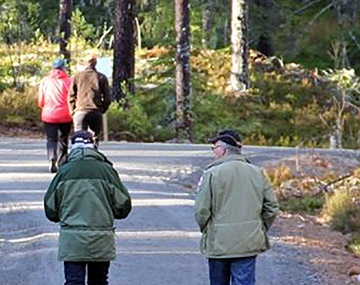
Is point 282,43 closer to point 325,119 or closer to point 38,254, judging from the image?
point 325,119

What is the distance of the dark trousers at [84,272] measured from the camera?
279 inches

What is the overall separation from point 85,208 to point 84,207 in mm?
10

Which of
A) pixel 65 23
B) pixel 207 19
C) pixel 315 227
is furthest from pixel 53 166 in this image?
pixel 207 19

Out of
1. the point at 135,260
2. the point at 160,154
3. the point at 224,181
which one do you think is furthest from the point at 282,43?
the point at 224,181

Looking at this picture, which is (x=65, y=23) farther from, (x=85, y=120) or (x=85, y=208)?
(x=85, y=208)

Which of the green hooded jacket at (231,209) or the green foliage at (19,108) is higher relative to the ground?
the green hooded jacket at (231,209)

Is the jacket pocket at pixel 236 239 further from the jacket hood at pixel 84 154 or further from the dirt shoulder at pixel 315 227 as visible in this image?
the dirt shoulder at pixel 315 227

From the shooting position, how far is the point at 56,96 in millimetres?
14172

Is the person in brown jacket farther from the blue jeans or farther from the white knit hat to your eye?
the blue jeans

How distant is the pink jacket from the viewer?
14.1 metres

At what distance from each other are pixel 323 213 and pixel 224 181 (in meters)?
7.30

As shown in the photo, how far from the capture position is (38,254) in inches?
396

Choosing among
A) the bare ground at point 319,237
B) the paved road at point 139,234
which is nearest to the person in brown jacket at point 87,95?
the paved road at point 139,234

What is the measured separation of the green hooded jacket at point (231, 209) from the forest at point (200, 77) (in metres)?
14.0
